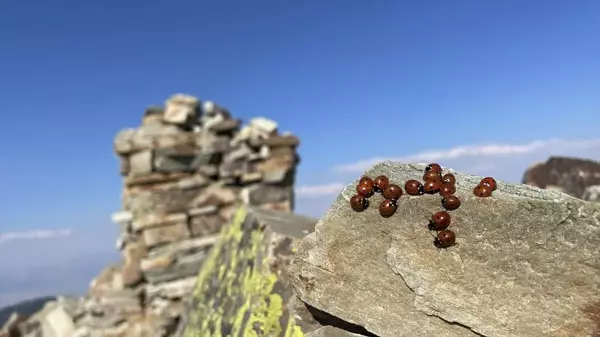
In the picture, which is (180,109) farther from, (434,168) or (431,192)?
(431,192)

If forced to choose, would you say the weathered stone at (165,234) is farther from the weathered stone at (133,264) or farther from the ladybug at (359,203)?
the ladybug at (359,203)

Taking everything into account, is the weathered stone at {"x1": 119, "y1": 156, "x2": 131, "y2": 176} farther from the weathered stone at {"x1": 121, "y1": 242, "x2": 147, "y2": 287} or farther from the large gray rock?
the large gray rock

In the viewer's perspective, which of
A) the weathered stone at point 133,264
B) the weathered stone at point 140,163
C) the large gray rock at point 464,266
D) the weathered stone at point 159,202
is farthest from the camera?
the weathered stone at point 140,163

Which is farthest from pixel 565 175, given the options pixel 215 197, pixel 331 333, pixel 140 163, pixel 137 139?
pixel 137 139

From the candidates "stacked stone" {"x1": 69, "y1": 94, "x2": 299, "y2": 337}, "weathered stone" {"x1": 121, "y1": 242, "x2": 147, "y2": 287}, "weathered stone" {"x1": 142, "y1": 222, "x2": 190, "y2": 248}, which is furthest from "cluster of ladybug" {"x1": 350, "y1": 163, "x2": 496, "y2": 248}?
"weathered stone" {"x1": 121, "y1": 242, "x2": 147, "y2": 287}

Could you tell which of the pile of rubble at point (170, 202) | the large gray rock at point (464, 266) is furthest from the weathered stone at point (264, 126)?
the large gray rock at point (464, 266)

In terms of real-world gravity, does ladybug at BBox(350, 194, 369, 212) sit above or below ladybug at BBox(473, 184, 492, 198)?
below
